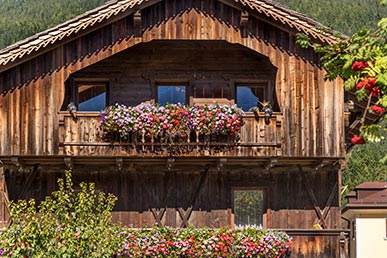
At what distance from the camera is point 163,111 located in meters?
24.4

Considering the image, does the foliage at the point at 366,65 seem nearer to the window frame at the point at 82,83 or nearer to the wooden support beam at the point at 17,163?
the wooden support beam at the point at 17,163

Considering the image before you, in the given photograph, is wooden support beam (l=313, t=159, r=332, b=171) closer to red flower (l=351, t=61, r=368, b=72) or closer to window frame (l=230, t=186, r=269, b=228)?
window frame (l=230, t=186, r=269, b=228)

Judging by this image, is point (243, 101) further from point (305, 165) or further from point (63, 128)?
point (63, 128)

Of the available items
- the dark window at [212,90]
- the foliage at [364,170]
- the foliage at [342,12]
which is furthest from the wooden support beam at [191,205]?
the foliage at [342,12]

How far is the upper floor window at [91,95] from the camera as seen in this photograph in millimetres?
26156

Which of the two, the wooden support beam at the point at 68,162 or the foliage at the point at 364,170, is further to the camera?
the foliage at the point at 364,170

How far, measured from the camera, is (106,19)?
2450 centimetres

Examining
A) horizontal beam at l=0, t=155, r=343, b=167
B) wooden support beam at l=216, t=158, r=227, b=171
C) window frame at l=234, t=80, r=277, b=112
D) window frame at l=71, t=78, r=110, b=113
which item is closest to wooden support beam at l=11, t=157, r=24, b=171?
horizontal beam at l=0, t=155, r=343, b=167

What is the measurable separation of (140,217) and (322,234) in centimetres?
513

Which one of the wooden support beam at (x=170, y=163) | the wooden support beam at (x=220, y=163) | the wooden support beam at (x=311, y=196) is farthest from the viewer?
the wooden support beam at (x=311, y=196)

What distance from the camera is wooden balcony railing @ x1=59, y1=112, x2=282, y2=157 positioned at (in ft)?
79.6

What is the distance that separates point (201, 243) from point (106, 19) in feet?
21.1

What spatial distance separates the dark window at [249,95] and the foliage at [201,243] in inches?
151

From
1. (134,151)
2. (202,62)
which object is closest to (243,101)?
(202,62)
